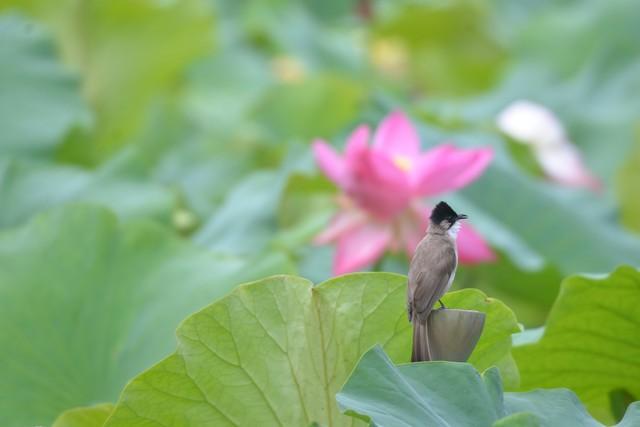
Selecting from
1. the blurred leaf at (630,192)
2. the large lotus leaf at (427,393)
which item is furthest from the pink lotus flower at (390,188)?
the blurred leaf at (630,192)

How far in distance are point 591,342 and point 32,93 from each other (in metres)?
1.22

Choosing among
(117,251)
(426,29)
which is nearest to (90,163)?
(117,251)

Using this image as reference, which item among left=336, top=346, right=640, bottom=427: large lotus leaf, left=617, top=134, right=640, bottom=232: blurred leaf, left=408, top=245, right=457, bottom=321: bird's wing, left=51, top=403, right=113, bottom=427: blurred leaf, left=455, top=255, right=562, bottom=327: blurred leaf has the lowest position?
left=51, top=403, right=113, bottom=427: blurred leaf

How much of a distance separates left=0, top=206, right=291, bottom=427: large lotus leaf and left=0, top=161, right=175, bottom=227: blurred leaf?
0.34 meters

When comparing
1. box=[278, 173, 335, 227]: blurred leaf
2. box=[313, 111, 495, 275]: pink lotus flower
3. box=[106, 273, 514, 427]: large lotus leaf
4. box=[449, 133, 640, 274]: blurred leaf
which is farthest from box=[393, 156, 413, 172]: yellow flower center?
box=[106, 273, 514, 427]: large lotus leaf

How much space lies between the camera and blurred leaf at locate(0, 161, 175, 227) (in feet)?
5.67

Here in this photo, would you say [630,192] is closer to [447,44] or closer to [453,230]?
[453,230]

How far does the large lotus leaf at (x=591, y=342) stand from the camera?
3.63 ft

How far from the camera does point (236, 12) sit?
182 inches

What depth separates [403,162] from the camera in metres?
1.57

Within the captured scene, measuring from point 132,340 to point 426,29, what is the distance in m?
2.85

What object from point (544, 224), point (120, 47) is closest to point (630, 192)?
point (544, 224)

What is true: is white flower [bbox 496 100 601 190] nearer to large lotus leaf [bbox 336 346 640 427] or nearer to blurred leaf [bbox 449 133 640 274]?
blurred leaf [bbox 449 133 640 274]

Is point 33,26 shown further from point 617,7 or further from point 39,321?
point 617,7
